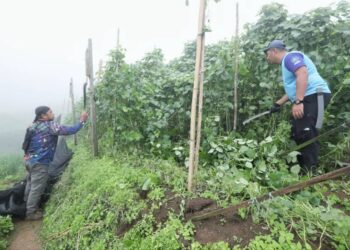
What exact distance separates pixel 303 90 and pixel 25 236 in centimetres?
363

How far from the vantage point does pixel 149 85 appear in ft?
13.0

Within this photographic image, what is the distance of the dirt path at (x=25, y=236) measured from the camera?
3.00 m

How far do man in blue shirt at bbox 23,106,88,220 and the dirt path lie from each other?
17 centimetres

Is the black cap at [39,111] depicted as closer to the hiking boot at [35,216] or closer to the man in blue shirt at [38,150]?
the man in blue shirt at [38,150]

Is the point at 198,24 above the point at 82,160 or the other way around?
above

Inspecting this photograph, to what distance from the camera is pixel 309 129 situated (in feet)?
8.88

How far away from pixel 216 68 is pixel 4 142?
32.2 ft

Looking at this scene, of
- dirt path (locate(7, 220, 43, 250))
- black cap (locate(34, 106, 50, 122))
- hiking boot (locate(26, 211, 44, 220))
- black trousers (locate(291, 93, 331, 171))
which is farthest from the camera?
black cap (locate(34, 106, 50, 122))

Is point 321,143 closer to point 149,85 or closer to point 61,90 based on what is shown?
point 149,85

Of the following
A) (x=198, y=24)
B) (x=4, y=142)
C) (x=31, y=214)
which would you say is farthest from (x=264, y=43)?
(x=4, y=142)

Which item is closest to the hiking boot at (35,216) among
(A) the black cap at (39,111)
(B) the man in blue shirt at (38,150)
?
(B) the man in blue shirt at (38,150)

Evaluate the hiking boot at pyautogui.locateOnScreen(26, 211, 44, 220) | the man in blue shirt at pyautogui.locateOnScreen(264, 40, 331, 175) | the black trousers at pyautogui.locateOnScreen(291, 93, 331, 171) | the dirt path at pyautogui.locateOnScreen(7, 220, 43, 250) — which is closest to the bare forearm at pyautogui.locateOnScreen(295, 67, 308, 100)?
the man in blue shirt at pyautogui.locateOnScreen(264, 40, 331, 175)

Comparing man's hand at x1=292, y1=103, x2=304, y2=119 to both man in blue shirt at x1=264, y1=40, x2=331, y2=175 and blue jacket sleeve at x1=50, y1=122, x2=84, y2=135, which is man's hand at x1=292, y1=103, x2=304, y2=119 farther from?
blue jacket sleeve at x1=50, y1=122, x2=84, y2=135

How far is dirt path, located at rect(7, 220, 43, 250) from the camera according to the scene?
3005 millimetres
